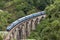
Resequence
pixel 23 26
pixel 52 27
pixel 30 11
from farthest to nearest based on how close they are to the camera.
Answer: pixel 30 11, pixel 23 26, pixel 52 27

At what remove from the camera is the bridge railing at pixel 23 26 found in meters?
36.0

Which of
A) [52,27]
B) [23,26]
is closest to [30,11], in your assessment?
[23,26]

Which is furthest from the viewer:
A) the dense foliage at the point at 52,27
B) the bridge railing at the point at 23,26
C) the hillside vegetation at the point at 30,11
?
the bridge railing at the point at 23,26

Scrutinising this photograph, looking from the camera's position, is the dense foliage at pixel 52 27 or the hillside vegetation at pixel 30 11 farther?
the hillside vegetation at pixel 30 11

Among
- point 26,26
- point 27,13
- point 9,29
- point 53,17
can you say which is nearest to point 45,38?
point 53,17

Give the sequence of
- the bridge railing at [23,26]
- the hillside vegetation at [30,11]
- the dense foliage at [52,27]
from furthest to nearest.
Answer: the bridge railing at [23,26] < the hillside vegetation at [30,11] < the dense foliage at [52,27]

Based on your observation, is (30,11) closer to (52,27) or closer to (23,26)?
(23,26)

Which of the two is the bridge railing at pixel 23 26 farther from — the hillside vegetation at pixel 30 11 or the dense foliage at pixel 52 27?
the dense foliage at pixel 52 27

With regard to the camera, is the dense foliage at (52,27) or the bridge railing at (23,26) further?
the bridge railing at (23,26)

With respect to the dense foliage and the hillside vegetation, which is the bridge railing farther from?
the dense foliage

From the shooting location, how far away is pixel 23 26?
3878cm

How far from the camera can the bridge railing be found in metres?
36.0

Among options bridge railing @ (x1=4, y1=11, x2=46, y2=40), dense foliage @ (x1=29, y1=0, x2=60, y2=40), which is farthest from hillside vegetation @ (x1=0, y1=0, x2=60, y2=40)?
bridge railing @ (x1=4, y1=11, x2=46, y2=40)

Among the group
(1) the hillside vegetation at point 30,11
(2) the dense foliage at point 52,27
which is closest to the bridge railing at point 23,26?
(1) the hillside vegetation at point 30,11
